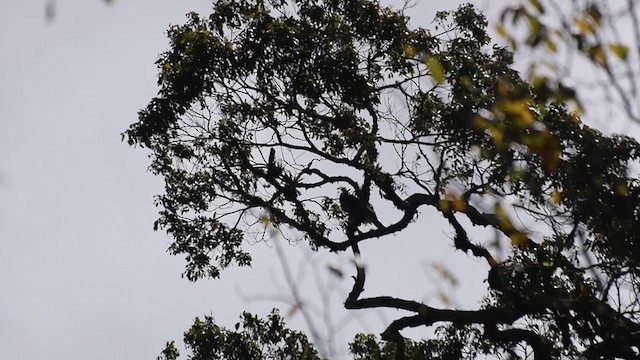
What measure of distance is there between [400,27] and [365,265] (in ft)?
14.2

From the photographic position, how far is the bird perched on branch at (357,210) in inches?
351

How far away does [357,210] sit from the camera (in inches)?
354

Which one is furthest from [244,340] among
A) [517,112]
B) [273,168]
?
[517,112]

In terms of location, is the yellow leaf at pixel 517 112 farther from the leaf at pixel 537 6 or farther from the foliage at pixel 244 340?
the foliage at pixel 244 340

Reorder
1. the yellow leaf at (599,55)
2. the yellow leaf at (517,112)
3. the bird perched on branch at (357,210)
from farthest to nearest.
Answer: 1. the bird perched on branch at (357,210)
2. the yellow leaf at (599,55)
3. the yellow leaf at (517,112)

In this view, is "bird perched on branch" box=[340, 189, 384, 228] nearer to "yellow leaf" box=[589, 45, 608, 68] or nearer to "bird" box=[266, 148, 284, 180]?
"bird" box=[266, 148, 284, 180]

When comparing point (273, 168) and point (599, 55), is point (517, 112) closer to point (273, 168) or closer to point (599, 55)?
point (599, 55)

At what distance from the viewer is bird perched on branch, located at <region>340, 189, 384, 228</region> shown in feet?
29.2

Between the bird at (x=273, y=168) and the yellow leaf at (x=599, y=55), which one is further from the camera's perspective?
the bird at (x=273, y=168)

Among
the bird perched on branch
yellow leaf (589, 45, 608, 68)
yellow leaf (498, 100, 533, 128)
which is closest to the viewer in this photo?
yellow leaf (498, 100, 533, 128)

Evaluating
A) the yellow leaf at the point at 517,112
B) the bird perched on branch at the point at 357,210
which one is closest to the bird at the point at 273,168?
the bird perched on branch at the point at 357,210

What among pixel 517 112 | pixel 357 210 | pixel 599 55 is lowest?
pixel 517 112

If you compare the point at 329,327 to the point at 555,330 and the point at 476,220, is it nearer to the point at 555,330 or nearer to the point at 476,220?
the point at 476,220

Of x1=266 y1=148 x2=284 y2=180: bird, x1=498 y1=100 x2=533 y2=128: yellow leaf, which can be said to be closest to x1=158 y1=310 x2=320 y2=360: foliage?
x1=266 y1=148 x2=284 y2=180: bird
